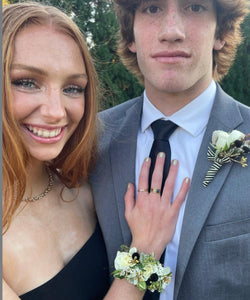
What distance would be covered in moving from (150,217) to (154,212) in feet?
0.11

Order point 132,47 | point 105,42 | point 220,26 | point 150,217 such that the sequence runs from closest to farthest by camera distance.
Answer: point 150,217, point 220,26, point 132,47, point 105,42

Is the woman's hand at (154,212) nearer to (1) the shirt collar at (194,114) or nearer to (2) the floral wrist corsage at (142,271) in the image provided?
(2) the floral wrist corsage at (142,271)

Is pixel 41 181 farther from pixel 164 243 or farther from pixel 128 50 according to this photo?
pixel 128 50

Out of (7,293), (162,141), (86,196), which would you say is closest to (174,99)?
(162,141)

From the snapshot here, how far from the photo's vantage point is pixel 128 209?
2.14 meters

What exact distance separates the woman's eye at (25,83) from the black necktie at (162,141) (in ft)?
2.61

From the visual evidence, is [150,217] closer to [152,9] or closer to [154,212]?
[154,212]

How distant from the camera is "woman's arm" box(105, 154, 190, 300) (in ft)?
6.51

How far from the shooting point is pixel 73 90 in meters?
2.04

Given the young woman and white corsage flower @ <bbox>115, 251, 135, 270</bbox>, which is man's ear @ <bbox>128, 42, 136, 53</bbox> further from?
white corsage flower @ <bbox>115, 251, 135, 270</bbox>

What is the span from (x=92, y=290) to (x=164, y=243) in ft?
1.59

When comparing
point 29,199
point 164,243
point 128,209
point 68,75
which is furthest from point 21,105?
point 164,243

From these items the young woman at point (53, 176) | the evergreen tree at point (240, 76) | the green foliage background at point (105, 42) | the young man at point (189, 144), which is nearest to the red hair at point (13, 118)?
the young woman at point (53, 176)

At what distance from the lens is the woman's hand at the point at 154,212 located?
2.03 m
